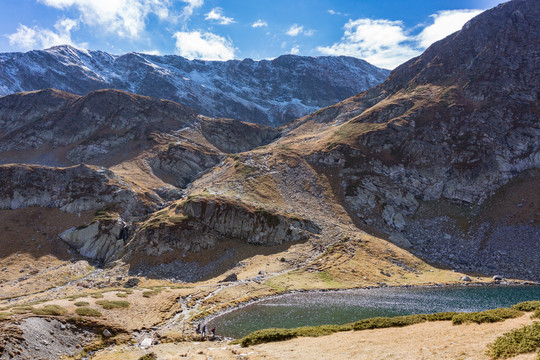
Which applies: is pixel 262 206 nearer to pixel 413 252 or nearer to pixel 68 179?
pixel 413 252

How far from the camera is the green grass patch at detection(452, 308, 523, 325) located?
23.4 meters

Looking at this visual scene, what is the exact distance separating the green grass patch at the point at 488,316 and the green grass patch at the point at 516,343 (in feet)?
19.5

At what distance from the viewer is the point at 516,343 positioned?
1644cm

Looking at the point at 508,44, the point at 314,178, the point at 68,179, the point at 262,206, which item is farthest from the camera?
the point at 508,44

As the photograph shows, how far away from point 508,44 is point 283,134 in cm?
11253

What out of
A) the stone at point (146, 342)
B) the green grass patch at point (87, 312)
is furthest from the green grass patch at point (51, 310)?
Result: the stone at point (146, 342)

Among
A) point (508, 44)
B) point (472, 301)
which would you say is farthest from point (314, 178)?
point (508, 44)

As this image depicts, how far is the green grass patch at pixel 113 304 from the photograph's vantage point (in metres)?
40.1

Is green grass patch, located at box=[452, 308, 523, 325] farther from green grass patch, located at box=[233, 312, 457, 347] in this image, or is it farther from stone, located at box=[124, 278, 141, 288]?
stone, located at box=[124, 278, 141, 288]

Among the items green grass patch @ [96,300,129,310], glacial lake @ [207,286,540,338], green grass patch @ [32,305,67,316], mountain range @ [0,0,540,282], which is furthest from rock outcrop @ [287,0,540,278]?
green grass patch @ [32,305,67,316]

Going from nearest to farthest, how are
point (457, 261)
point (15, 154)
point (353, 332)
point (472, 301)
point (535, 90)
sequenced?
point (353, 332)
point (472, 301)
point (457, 261)
point (535, 90)
point (15, 154)

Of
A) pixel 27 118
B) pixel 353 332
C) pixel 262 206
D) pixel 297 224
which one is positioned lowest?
pixel 353 332

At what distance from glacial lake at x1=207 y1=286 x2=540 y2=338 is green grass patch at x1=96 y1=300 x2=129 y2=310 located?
488 inches

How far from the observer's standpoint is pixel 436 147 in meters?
110
